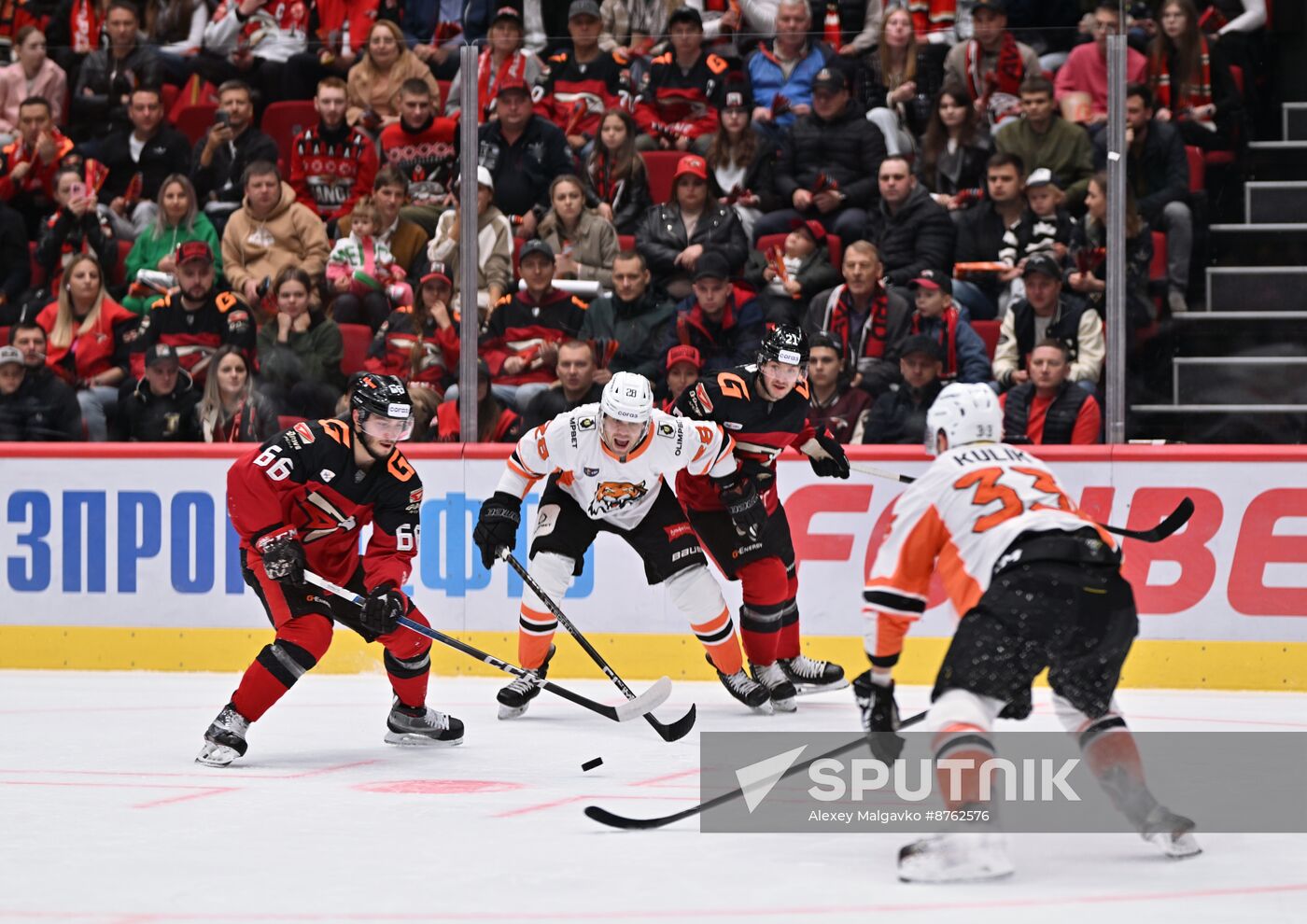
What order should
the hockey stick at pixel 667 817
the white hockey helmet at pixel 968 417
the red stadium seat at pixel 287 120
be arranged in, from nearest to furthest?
the white hockey helmet at pixel 968 417 < the hockey stick at pixel 667 817 < the red stadium seat at pixel 287 120

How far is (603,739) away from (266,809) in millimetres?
1599

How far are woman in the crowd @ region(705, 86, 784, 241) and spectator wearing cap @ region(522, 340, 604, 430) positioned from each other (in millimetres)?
1033

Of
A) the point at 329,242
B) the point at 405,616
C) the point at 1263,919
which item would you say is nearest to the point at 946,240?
the point at 329,242

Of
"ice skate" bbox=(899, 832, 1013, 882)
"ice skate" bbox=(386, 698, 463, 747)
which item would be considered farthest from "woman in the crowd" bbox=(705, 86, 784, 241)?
"ice skate" bbox=(899, 832, 1013, 882)

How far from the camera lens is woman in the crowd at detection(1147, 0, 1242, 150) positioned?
290 inches

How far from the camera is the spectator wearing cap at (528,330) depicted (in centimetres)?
759

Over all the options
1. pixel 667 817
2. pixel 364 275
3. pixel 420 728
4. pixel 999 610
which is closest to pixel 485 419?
pixel 364 275

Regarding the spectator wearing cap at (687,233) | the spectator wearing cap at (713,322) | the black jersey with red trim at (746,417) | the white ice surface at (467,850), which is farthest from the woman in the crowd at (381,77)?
the white ice surface at (467,850)

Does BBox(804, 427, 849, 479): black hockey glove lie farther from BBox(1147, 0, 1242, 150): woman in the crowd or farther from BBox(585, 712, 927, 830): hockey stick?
BBox(585, 712, 927, 830): hockey stick

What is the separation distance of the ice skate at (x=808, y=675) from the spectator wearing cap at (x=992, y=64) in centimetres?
238

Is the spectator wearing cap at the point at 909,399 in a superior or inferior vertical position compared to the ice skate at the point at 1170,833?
Answer: superior

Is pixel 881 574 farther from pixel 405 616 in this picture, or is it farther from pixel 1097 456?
pixel 1097 456

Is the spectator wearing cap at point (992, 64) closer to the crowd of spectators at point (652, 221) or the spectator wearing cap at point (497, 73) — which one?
the crowd of spectators at point (652, 221)

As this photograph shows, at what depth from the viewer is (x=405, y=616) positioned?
218 inches
